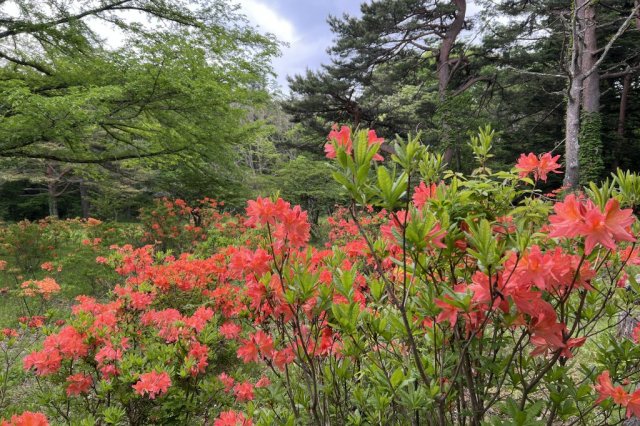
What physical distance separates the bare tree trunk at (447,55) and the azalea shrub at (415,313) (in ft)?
38.3

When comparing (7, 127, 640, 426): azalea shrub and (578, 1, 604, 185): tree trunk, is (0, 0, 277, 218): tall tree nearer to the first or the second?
(7, 127, 640, 426): azalea shrub

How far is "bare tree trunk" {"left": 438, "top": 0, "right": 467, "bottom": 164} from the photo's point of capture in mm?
12443

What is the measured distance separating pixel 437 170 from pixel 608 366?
0.94 m

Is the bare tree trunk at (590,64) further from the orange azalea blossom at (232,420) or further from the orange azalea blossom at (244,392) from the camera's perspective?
the orange azalea blossom at (232,420)

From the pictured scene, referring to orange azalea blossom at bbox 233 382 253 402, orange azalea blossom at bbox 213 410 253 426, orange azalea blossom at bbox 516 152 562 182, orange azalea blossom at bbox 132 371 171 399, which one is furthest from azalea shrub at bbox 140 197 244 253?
orange azalea blossom at bbox 516 152 562 182

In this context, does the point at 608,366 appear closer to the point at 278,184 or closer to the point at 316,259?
the point at 316,259

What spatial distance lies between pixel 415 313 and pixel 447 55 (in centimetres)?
1367

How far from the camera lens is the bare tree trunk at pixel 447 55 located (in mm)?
12443

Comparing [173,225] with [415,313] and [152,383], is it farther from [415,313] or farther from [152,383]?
[415,313]

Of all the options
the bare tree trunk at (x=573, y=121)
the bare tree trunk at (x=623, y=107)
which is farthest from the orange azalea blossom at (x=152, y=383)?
the bare tree trunk at (x=623, y=107)

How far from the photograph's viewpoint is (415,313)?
4.24 ft

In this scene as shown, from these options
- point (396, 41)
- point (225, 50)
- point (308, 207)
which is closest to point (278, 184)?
point (308, 207)

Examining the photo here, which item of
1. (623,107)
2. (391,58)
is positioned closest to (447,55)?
(391,58)

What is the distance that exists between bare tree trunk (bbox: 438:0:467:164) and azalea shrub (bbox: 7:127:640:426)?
11679mm
